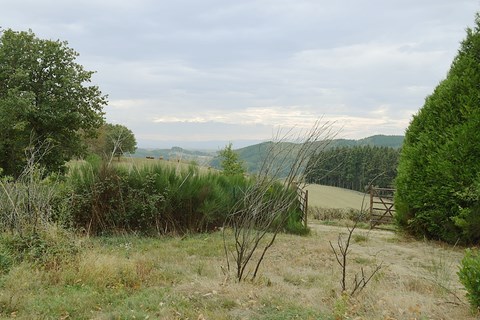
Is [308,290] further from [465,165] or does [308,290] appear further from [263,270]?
[465,165]

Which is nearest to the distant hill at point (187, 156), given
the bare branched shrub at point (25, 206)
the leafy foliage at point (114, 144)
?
the leafy foliage at point (114, 144)

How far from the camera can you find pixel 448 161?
9.06m

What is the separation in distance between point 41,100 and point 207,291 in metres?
17.2

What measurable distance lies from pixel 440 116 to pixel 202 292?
776 centimetres

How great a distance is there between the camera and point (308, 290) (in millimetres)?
5156

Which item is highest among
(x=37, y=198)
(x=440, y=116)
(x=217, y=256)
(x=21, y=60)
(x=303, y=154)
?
(x=21, y=60)

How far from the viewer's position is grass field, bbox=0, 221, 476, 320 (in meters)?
4.12

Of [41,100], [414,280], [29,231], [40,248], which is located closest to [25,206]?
[29,231]

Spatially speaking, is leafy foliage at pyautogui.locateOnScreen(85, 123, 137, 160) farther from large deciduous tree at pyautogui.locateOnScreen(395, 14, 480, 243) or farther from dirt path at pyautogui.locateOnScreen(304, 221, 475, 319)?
large deciduous tree at pyautogui.locateOnScreen(395, 14, 480, 243)

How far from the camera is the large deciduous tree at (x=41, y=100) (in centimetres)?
1770

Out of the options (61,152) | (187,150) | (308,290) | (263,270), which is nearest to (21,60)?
(61,152)

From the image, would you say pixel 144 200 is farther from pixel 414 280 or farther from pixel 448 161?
pixel 448 161

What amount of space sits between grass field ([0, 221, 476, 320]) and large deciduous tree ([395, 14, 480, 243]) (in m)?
2.34

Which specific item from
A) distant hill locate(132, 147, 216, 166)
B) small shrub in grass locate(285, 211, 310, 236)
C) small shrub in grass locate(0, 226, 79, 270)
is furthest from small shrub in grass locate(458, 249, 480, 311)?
small shrub in grass locate(285, 211, 310, 236)
